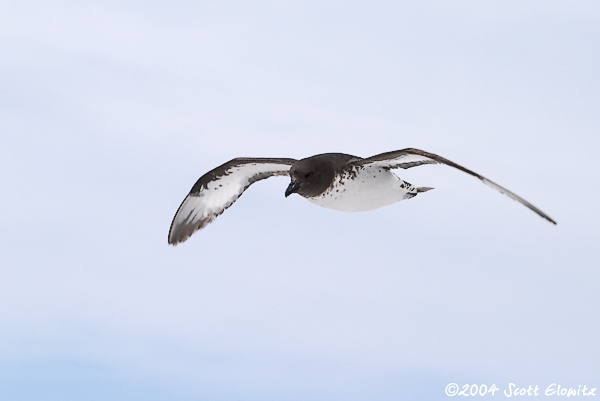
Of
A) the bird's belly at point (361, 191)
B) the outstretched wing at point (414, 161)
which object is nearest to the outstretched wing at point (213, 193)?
the bird's belly at point (361, 191)

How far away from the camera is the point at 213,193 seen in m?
12.0

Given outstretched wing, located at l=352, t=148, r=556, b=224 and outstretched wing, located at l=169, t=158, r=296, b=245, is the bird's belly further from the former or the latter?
outstretched wing, located at l=169, t=158, r=296, b=245

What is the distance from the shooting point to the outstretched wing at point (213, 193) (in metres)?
11.7

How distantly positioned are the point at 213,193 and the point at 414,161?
401 cm

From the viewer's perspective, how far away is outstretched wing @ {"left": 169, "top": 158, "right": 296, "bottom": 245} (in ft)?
38.3

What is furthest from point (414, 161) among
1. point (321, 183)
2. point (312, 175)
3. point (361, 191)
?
point (312, 175)

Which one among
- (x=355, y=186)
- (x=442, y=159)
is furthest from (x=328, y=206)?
(x=442, y=159)

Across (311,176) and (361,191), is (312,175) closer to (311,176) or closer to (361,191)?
(311,176)

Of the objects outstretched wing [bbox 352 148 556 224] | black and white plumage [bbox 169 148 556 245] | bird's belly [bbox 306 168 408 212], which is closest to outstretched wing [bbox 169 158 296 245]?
black and white plumage [bbox 169 148 556 245]

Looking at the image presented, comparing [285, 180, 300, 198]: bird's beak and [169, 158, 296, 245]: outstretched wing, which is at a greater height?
[169, 158, 296, 245]: outstretched wing

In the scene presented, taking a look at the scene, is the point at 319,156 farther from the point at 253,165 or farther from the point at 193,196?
the point at 193,196

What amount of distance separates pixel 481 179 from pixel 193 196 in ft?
18.9

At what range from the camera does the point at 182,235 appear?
38.8ft

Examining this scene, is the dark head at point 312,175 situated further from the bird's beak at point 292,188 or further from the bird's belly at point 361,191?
the bird's belly at point 361,191
